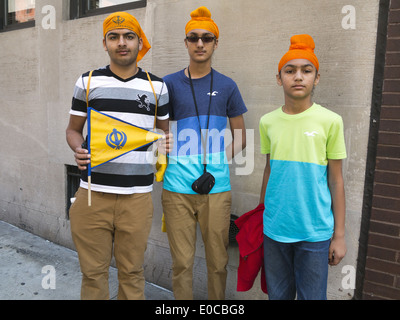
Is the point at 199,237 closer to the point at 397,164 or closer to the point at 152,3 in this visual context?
the point at 397,164

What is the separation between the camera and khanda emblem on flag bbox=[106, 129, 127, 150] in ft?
7.50

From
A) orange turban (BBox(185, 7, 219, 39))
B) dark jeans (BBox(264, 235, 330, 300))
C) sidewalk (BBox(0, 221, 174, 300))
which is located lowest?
sidewalk (BBox(0, 221, 174, 300))

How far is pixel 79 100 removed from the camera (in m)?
2.31

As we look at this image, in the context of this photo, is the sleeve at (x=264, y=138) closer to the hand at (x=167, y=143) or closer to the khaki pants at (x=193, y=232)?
the khaki pants at (x=193, y=232)

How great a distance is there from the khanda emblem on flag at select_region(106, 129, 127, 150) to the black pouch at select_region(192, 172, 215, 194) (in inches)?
24.6

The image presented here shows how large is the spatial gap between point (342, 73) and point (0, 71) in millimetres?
5010

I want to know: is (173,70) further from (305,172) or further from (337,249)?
(337,249)

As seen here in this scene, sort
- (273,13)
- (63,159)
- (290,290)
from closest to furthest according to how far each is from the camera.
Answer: (290,290)
(273,13)
(63,159)

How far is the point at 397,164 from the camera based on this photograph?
7.89ft

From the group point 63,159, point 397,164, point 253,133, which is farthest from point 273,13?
point 63,159

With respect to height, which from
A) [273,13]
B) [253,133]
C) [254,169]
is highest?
[273,13]

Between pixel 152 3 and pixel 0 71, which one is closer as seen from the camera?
pixel 152 3

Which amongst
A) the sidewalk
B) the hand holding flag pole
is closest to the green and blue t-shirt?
the hand holding flag pole

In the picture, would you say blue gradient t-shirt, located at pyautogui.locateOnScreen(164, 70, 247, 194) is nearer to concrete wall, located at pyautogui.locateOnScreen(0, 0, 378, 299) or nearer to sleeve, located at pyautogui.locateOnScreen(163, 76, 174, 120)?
sleeve, located at pyautogui.locateOnScreen(163, 76, 174, 120)
